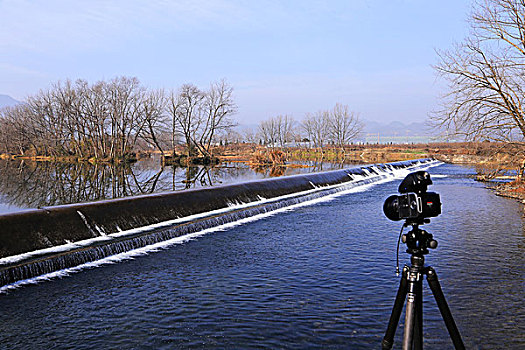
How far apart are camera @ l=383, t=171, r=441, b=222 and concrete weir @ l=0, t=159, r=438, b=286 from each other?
4987 mm

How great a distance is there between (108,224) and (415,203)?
636cm

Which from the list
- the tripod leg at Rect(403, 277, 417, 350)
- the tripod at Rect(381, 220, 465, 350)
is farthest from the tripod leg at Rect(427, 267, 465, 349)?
the tripod leg at Rect(403, 277, 417, 350)

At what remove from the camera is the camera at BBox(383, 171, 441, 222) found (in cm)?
270

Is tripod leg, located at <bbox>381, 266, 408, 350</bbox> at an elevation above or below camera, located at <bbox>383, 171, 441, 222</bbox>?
below

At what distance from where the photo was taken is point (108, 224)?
782 cm

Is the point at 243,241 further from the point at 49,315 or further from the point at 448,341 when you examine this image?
the point at 448,341

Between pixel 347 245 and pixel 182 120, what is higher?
pixel 182 120

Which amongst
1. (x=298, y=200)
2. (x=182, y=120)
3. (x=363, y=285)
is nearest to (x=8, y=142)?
(x=182, y=120)

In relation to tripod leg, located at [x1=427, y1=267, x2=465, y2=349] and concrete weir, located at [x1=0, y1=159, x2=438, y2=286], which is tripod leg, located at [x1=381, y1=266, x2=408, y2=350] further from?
concrete weir, located at [x1=0, y1=159, x2=438, y2=286]

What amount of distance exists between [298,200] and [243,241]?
17.9 ft

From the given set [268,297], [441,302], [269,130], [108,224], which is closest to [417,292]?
[441,302]

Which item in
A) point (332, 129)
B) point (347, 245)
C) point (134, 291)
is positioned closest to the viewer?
point (134, 291)

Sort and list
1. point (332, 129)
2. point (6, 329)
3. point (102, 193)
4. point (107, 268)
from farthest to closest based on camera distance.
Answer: point (332, 129)
point (102, 193)
point (107, 268)
point (6, 329)

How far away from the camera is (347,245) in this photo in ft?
25.0
